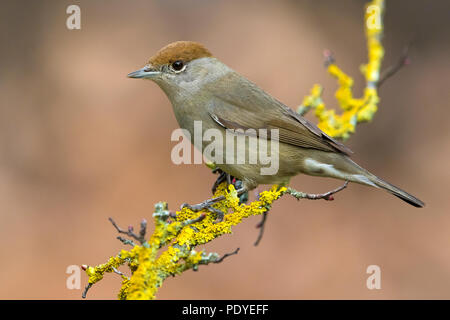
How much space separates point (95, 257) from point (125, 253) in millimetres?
3287

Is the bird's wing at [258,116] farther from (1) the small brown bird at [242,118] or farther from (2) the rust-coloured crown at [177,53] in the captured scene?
(2) the rust-coloured crown at [177,53]

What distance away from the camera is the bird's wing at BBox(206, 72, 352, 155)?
14.9 feet

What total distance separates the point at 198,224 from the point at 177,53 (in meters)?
1.65

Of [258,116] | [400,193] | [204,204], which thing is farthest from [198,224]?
[400,193]

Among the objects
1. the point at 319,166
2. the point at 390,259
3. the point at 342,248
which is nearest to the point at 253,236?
the point at 342,248

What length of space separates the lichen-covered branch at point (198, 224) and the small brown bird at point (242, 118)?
445 mm

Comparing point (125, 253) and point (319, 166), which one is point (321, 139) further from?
point (125, 253)

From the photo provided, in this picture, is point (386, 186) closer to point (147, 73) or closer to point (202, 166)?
point (147, 73)

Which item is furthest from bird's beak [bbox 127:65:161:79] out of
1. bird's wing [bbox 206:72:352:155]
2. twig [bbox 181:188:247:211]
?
twig [bbox 181:188:247:211]

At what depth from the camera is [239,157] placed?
14.3 ft

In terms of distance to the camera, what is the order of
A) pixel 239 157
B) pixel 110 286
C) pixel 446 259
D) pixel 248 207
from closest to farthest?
pixel 248 207 < pixel 239 157 < pixel 110 286 < pixel 446 259

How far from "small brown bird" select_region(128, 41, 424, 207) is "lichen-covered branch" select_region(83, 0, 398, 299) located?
45cm

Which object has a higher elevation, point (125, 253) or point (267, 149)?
point (267, 149)

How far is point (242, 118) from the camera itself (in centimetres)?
458
